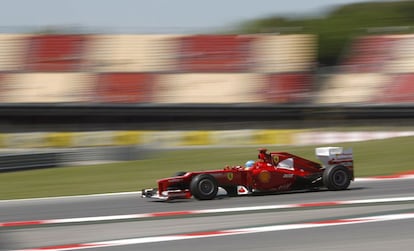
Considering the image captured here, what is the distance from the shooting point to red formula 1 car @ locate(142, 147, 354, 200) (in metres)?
10.7

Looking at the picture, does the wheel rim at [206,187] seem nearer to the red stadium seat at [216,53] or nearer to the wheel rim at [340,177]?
the wheel rim at [340,177]

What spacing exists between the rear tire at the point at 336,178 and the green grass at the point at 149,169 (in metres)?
3.96

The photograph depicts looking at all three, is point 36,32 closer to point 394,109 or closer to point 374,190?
point 394,109

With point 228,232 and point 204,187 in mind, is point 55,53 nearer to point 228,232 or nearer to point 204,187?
point 204,187

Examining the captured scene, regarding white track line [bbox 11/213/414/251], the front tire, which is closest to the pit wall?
the front tire

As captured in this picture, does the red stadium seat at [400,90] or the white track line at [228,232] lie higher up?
the red stadium seat at [400,90]

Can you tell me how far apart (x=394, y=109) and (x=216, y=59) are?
7653 mm

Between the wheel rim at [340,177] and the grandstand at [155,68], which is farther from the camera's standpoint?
the grandstand at [155,68]

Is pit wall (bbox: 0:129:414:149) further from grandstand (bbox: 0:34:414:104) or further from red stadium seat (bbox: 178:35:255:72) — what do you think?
red stadium seat (bbox: 178:35:255:72)

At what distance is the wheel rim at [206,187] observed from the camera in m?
10.6

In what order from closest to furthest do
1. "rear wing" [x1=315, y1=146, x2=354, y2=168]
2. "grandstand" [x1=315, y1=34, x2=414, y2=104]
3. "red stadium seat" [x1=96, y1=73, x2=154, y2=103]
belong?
"rear wing" [x1=315, y1=146, x2=354, y2=168]
"grandstand" [x1=315, y1=34, x2=414, y2=104]
"red stadium seat" [x1=96, y1=73, x2=154, y2=103]

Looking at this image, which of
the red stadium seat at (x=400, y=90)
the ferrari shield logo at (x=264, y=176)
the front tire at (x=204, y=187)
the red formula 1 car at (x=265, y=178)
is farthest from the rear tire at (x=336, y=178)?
the red stadium seat at (x=400, y=90)

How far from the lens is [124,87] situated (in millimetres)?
33188

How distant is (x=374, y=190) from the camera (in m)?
11.3
